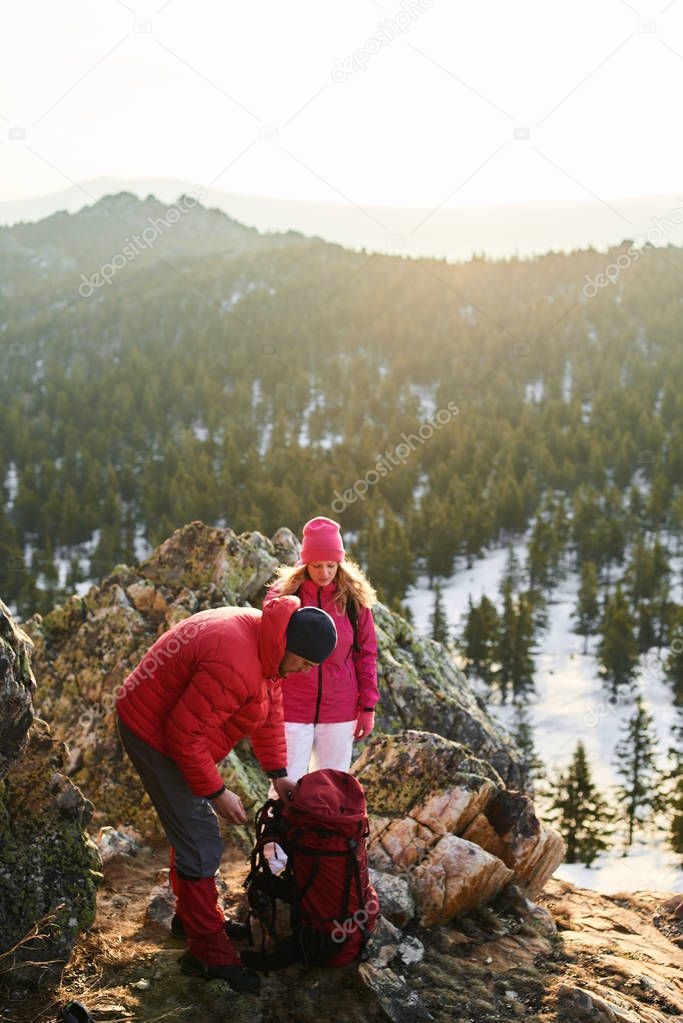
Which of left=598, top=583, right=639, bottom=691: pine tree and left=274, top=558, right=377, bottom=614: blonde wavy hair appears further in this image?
left=598, top=583, right=639, bottom=691: pine tree

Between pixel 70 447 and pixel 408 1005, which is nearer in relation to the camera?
pixel 408 1005

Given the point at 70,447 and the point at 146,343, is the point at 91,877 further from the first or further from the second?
the point at 146,343

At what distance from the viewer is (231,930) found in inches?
219

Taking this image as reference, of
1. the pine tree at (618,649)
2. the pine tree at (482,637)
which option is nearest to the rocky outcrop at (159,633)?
the pine tree at (482,637)

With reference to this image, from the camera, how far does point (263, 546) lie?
12227 millimetres

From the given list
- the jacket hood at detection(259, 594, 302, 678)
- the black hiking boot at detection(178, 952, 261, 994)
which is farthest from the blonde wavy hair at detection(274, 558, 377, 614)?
the black hiking boot at detection(178, 952, 261, 994)

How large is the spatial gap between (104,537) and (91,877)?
74.5m

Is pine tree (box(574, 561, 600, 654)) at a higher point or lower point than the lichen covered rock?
lower

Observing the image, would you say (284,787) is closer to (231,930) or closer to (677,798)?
(231,930)

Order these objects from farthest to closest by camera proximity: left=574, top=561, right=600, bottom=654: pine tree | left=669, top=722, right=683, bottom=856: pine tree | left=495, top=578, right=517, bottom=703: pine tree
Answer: left=574, top=561, right=600, bottom=654: pine tree < left=495, top=578, right=517, bottom=703: pine tree < left=669, top=722, right=683, bottom=856: pine tree

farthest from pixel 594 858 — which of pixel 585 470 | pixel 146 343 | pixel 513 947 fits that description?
pixel 146 343

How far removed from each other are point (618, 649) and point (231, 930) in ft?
196

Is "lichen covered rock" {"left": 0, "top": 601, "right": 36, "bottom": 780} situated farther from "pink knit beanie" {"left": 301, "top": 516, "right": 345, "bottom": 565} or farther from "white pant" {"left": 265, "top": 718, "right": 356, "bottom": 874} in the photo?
"pink knit beanie" {"left": 301, "top": 516, "right": 345, "bottom": 565}

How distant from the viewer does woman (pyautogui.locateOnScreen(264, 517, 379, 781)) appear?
6.20m
